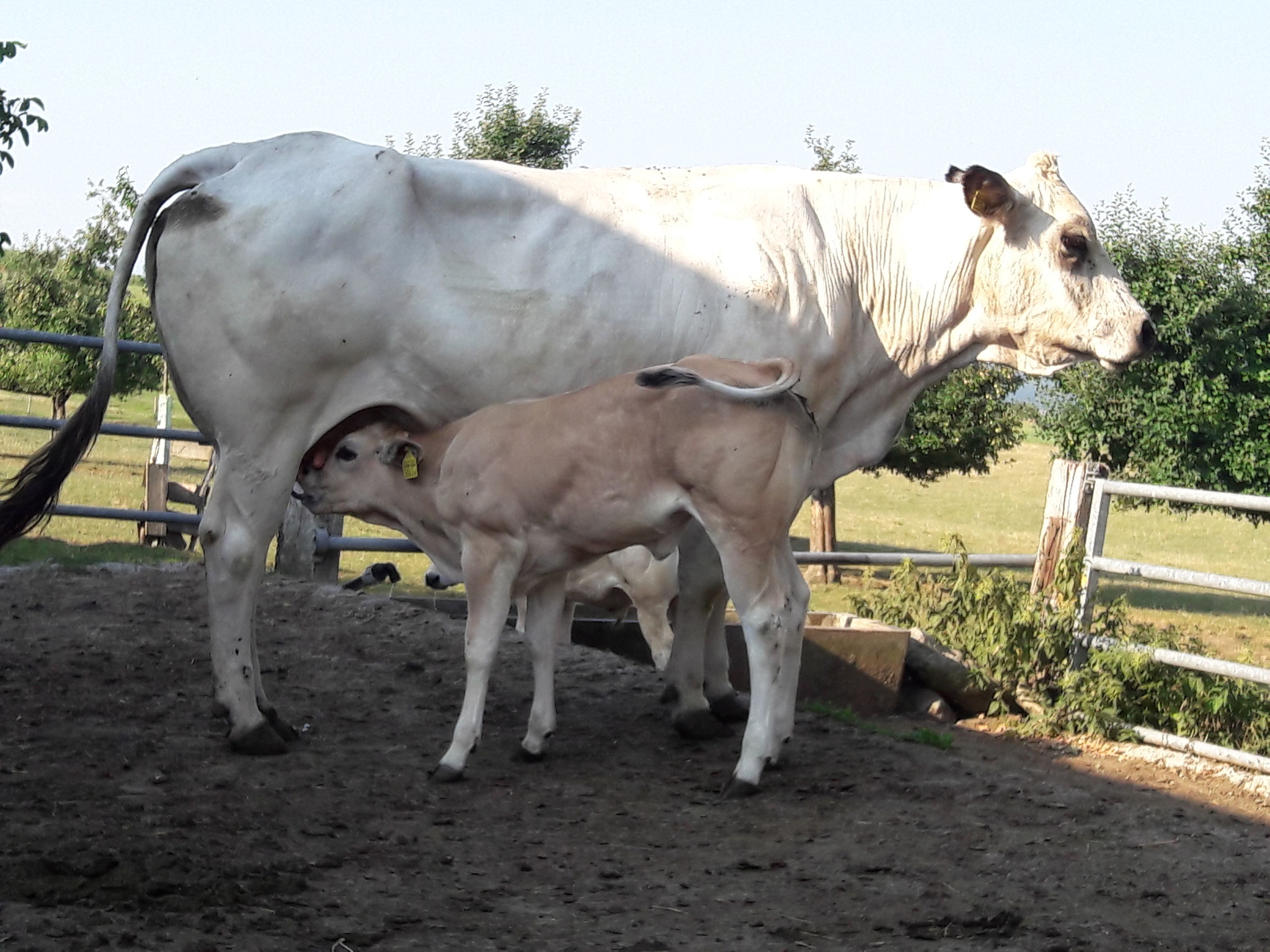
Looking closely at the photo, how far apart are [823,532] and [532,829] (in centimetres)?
1734

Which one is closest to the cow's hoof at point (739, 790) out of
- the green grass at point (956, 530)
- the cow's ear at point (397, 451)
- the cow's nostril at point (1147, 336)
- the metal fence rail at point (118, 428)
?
the cow's ear at point (397, 451)

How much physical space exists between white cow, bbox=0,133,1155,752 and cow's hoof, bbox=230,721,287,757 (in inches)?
0.5

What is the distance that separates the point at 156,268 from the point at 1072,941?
4262 mm

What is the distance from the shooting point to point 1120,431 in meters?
21.3

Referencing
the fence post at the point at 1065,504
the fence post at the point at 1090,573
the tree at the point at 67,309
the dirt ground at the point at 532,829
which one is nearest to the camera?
the dirt ground at the point at 532,829

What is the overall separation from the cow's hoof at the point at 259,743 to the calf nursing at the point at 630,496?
0.70 m

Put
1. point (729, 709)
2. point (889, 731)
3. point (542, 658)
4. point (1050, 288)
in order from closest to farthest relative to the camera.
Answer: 1. point (542, 658)
2. point (1050, 288)
3. point (729, 709)
4. point (889, 731)

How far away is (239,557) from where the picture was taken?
6.04m

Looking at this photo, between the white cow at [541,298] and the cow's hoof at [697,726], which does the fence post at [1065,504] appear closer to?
the white cow at [541,298]

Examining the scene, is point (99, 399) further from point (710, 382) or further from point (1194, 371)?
point (1194, 371)

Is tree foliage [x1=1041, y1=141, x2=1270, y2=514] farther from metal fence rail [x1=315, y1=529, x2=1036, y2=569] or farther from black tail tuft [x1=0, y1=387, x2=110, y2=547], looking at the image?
black tail tuft [x1=0, y1=387, x2=110, y2=547]

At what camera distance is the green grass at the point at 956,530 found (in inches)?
771

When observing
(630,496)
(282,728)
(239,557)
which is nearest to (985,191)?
(630,496)

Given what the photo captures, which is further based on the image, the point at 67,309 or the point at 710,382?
the point at 67,309
